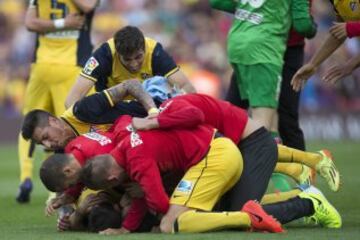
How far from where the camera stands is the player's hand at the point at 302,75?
10008mm

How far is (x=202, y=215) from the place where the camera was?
8.09 metres

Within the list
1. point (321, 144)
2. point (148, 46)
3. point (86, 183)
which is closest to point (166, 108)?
point (86, 183)

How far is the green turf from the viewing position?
790 cm

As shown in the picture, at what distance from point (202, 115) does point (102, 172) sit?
906 mm

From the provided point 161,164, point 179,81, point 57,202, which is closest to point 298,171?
point 179,81

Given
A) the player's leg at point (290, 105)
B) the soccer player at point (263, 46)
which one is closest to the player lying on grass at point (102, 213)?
the soccer player at point (263, 46)

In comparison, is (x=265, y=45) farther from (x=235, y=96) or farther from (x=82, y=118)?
(x=82, y=118)

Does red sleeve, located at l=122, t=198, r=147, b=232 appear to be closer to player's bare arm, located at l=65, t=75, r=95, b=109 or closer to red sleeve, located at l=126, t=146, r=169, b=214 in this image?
red sleeve, located at l=126, t=146, r=169, b=214

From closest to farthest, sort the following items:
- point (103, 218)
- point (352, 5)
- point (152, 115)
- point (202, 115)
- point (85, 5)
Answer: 1. point (202, 115)
2. point (152, 115)
3. point (103, 218)
4. point (352, 5)
5. point (85, 5)

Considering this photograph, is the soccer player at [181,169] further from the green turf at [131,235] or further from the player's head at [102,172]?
the green turf at [131,235]

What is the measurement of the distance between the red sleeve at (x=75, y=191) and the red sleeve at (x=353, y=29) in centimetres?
261

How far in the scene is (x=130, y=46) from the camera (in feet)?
30.0

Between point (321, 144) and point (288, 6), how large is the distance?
34.2 feet

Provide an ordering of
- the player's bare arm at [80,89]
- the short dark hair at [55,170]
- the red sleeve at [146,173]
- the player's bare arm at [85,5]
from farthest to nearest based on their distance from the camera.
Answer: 1. the player's bare arm at [85,5]
2. the player's bare arm at [80,89]
3. the short dark hair at [55,170]
4. the red sleeve at [146,173]
